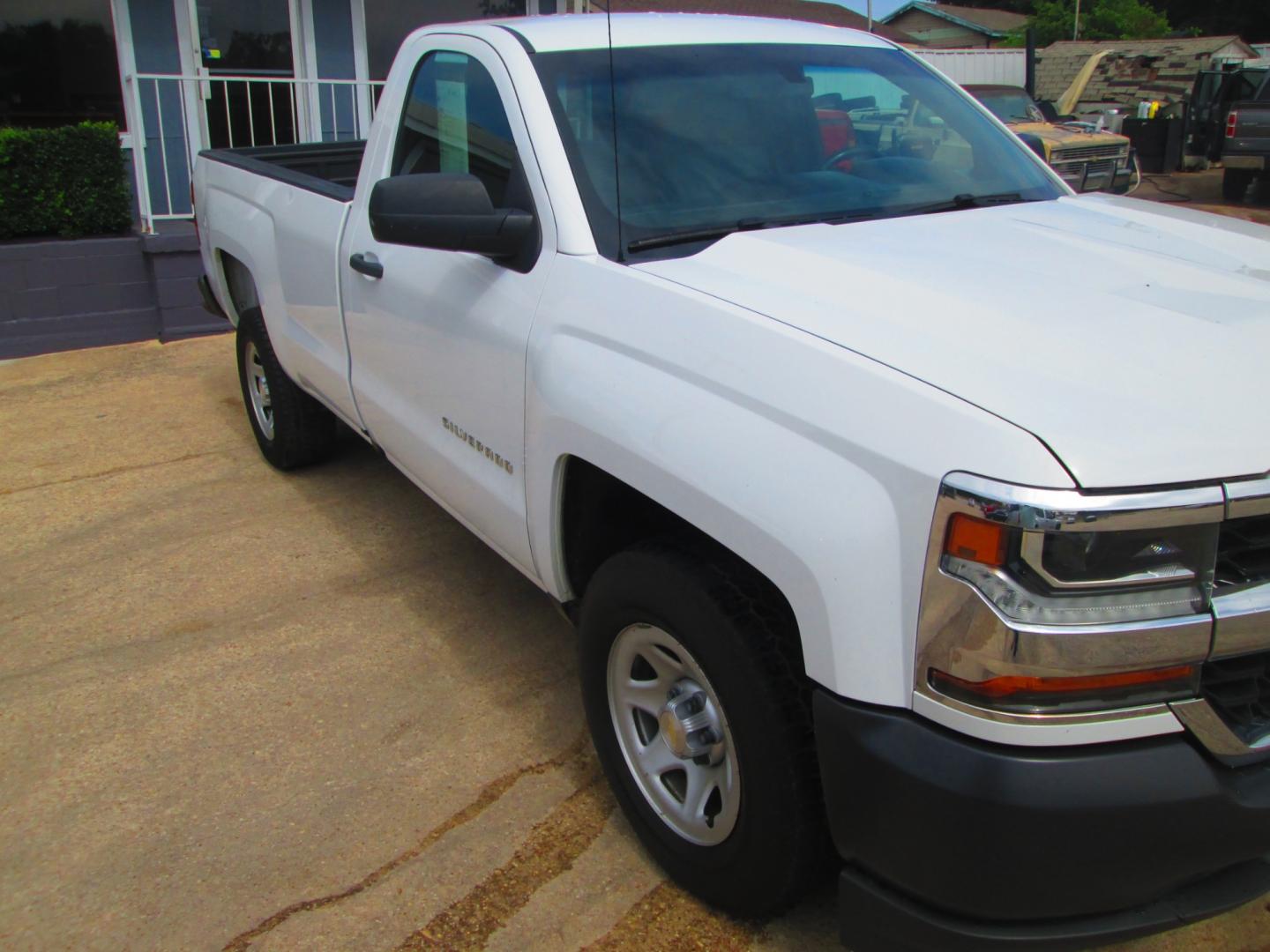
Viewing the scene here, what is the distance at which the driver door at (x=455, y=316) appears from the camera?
2885 mm

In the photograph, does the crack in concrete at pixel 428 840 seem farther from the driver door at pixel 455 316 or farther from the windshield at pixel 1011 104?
the windshield at pixel 1011 104

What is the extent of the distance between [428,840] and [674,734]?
0.83m

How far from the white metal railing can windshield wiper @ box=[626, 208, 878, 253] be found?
767cm

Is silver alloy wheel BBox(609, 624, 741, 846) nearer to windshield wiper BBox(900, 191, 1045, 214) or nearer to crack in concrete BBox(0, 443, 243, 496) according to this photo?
windshield wiper BBox(900, 191, 1045, 214)

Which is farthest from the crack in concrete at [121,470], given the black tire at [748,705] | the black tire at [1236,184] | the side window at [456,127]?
the black tire at [1236,184]

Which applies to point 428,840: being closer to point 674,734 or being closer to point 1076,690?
point 674,734

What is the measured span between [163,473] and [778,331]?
4.17 m

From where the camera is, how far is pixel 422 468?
11.8 ft

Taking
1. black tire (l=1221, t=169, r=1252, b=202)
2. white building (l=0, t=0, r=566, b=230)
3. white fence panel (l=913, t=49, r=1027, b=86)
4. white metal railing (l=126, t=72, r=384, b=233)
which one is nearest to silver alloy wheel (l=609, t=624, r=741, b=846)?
white metal railing (l=126, t=72, r=384, b=233)

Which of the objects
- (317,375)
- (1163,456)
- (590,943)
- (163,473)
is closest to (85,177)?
(163,473)

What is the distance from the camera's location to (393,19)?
37.3 feet

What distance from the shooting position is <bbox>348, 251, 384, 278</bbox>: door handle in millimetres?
3541

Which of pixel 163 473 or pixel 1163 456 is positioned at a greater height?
pixel 1163 456

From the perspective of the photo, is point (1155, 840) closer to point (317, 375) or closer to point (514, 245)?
point (514, 245)
